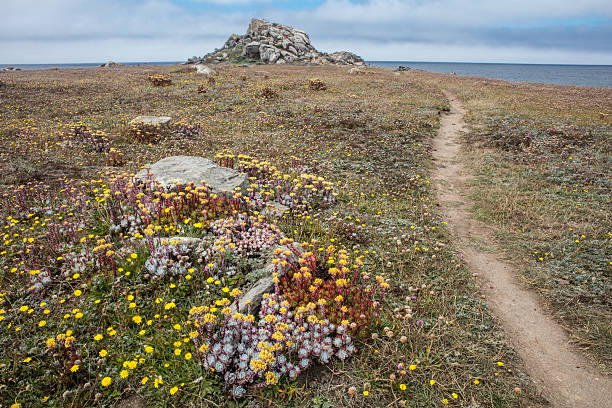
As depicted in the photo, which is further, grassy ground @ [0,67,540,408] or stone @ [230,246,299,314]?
stone @ [230,246,299,314]

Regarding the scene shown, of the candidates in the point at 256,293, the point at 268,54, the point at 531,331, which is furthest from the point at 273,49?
the point at 531,331

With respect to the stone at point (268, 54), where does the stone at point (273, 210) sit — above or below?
below

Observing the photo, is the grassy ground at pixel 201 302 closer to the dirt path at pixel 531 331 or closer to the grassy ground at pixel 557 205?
the dirt path at pixel 531 331

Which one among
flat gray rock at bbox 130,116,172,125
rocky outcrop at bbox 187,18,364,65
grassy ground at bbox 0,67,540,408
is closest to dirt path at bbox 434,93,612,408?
grassy ground at bbox 0,67,540,408

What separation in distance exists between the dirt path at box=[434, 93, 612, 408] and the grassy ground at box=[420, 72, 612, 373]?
29cm

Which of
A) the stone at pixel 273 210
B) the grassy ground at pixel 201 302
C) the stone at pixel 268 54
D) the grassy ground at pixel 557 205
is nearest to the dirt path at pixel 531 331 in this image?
the grassy ground at pixel 557 205

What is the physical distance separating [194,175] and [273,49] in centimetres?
7348

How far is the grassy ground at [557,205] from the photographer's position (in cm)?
622

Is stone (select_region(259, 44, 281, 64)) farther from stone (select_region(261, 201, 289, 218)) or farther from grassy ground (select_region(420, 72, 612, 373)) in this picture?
stone (select_region(261, 201, 289, 218))

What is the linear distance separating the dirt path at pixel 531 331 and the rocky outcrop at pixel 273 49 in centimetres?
7025

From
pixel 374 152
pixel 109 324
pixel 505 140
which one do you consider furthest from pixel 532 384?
pixel 505 140

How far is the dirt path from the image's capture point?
14.9ft

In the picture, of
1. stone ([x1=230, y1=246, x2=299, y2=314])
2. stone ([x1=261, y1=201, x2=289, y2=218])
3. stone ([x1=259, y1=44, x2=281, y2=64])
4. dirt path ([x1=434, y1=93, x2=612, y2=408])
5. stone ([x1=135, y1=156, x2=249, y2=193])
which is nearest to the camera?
dirt path ([x1=434, y1=93, x2=612, y2=408])

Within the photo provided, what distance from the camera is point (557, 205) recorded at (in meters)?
10.1
